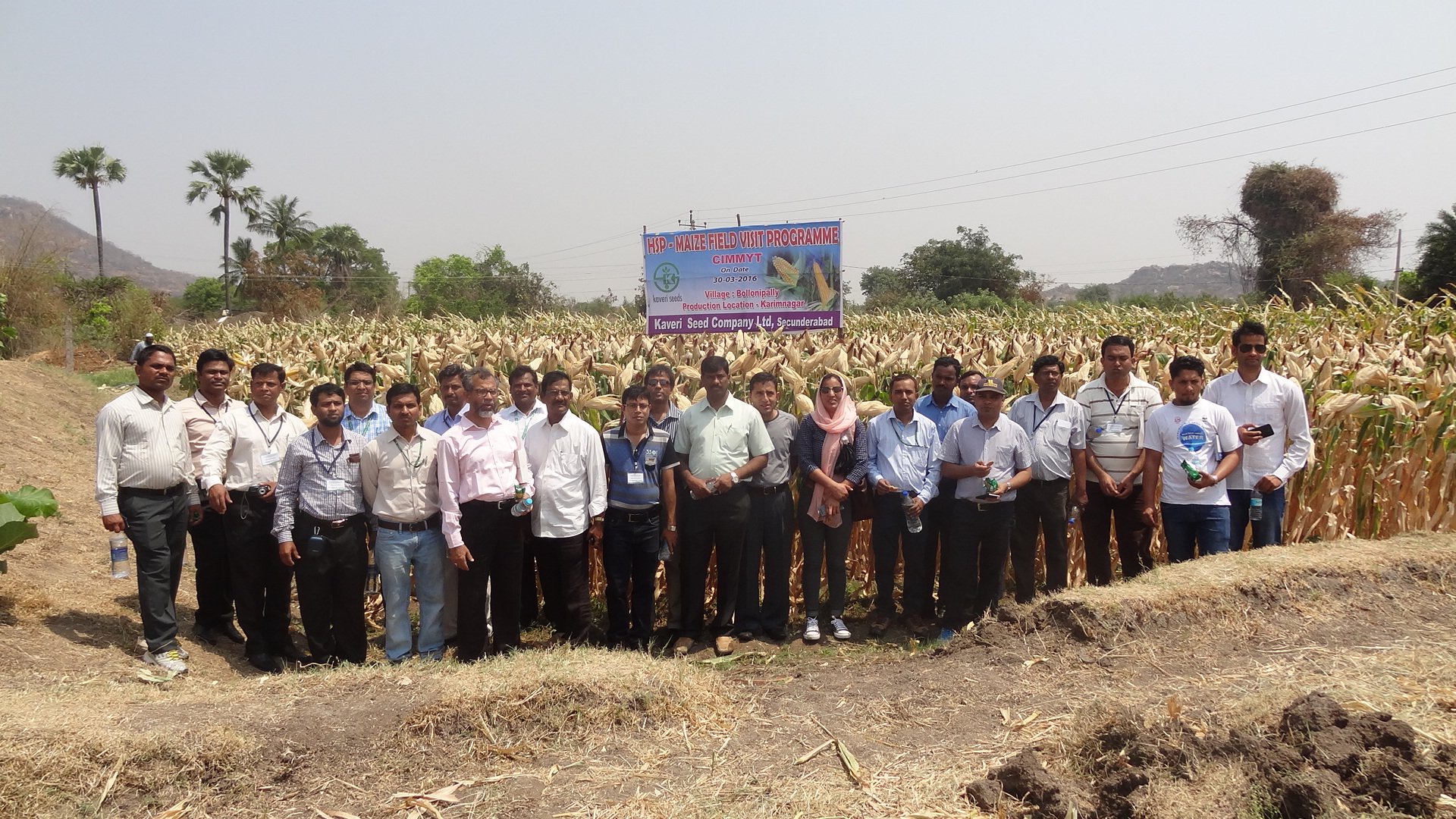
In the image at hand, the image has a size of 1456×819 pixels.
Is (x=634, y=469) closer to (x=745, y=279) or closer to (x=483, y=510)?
(x=483, y=510)

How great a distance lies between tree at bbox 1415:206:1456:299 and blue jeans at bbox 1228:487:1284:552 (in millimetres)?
24198

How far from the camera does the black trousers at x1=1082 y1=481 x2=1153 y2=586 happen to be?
17.8 ft

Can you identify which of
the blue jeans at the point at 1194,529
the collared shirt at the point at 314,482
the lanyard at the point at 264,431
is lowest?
the blue jeans at the point at 1194,529

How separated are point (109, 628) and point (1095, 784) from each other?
514 centimetres

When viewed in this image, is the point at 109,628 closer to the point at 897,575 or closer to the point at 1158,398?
the point at 897,575

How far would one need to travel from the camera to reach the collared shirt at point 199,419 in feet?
16.9

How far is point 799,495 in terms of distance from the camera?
19.5 feet

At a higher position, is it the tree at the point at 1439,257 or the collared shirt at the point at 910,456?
the tree at the point at 1439,257

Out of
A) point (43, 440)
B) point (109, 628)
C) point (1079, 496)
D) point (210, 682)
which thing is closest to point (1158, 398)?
point (1079, 496)

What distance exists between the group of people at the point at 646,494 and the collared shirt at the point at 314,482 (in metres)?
0.01

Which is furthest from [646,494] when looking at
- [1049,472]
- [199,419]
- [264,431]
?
[199,419]

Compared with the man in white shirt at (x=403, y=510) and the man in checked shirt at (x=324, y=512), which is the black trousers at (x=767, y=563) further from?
the man in checked shirt at (x=324, y=512)

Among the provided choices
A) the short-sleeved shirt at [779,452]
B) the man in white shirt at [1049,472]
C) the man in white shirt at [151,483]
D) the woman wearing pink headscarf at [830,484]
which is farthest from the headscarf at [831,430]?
the man in white shirt at [151,483]

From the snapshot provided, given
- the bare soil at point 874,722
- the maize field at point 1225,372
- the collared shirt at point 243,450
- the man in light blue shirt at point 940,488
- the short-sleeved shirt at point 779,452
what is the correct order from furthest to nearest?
1. the maize field at point 1225,372
2. the man in light blue shirt at point 940,488
3. the short-sleeved shirt at point 779,452
4. the collared shirt at point 243,450
5. the bare soil at point 874,722
